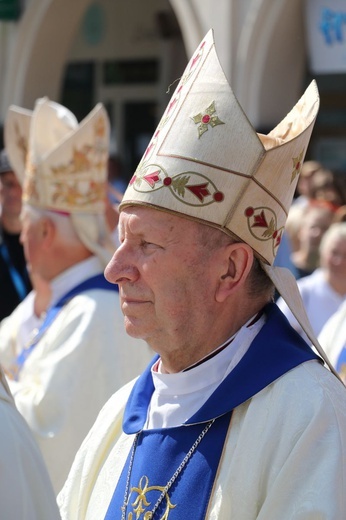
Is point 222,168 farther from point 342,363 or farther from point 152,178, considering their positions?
point 342,363

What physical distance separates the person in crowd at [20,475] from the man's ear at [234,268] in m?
0.67

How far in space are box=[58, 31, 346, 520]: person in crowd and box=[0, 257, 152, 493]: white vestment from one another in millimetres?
1698

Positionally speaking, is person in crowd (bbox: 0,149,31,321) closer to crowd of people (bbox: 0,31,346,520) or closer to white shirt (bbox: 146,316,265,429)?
crowd of people (bbox: 0,31,346,520)

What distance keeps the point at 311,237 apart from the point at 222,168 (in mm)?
4826

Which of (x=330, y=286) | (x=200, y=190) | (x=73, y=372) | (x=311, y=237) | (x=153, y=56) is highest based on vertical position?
→ (x=200, y=190)

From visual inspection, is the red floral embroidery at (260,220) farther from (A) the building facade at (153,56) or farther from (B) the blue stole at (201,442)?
(A) the building facade at (153,56)

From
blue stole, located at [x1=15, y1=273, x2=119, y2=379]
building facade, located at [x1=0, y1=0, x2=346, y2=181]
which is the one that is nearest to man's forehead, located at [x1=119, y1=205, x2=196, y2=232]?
blue stole, located at [x1=15, y1=273, x2=119, y2=379]

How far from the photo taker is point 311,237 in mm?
7602

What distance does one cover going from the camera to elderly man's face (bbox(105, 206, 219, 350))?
2.82 m

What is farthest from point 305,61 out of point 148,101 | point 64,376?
point 64,376

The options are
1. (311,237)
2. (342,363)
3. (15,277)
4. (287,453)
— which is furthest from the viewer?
(311,237)

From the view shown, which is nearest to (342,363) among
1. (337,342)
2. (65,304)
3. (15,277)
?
(337,342)

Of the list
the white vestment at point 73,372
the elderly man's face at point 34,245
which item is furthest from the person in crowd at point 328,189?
the white vestment at point 73,372

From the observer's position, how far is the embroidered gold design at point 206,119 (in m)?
2.85
